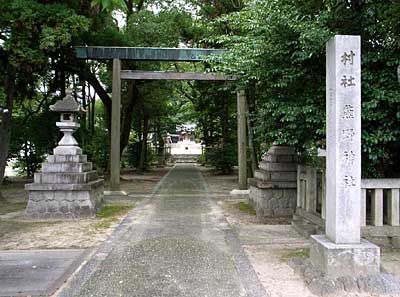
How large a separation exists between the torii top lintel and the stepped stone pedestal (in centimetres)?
475

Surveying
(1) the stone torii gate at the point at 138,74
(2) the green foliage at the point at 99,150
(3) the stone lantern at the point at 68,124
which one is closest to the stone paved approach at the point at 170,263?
(3) the stone lantern at the point at 68,124

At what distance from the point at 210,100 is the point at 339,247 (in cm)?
1708

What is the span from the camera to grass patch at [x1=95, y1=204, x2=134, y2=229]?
24.8 ft

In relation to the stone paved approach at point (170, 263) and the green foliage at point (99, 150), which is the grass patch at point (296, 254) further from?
the green foliage at point (99, 150)

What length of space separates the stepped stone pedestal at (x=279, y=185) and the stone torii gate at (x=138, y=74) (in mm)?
3927

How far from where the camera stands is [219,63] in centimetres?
771

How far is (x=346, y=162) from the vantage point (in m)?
4.18

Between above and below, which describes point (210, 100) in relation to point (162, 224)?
above

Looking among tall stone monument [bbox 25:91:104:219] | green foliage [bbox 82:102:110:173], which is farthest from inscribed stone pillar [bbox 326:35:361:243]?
green foliage [bbox 82:102:110:173]

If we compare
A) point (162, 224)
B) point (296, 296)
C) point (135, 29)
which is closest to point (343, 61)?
point (296, 296)

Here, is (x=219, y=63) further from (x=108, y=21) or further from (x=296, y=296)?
(x=108, y=21)

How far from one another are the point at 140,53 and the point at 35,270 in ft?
27.5

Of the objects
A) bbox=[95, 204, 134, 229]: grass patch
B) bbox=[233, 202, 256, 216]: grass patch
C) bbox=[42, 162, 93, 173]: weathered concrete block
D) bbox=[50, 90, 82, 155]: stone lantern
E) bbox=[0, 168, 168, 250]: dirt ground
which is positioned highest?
bbox=[50, 90, 82, 155]: stone lantern

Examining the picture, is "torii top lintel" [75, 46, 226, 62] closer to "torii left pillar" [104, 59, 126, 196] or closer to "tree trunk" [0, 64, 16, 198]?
"torii left pillar" [104, 59, 126, 196]
